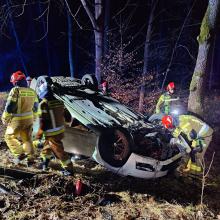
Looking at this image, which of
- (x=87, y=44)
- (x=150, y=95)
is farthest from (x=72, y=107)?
(x=87, y=44)

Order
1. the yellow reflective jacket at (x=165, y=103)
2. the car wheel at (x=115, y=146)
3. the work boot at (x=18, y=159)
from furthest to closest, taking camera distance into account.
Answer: the yellow reflective jacket at (x=165, y=103) → the work boot at (x=18, y=159) → the car wheel at (x=115, y=146)

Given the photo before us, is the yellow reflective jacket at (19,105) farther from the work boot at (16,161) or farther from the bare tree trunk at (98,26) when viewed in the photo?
the bare tree trunk at (98,26)

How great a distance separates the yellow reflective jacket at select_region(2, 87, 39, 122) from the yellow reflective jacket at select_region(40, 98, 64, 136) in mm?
630

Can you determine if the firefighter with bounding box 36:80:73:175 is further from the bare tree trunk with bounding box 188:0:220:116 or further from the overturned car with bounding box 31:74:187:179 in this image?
the bare tree trunk with bounding box 188:0:220:116

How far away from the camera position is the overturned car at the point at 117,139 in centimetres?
489

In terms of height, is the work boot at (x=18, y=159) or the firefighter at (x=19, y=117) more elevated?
the firefighter at (x=19, y=117)

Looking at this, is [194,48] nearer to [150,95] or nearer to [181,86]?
[181,86]

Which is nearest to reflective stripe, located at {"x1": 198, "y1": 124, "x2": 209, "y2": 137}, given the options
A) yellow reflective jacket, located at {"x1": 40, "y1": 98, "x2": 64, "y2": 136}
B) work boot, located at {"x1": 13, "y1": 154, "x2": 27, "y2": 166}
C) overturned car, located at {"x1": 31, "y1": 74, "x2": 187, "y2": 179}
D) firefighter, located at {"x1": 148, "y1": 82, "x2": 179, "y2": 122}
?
overturned car, located at {"x1": 31, "y1": 74, "x2": 187, "y2": 179}

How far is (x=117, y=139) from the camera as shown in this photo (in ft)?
16.4

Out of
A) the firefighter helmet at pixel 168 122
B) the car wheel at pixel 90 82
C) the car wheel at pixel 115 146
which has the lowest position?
the car wheel at pixel 115 146

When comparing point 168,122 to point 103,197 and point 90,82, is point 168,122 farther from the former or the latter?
point 90,82

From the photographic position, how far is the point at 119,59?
10.3 meters

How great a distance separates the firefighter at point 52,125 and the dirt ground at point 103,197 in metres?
0.36

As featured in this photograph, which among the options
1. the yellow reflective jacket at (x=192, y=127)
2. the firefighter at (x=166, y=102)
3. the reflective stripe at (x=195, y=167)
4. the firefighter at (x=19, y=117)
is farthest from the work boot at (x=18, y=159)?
the firefighter at (x=166, y=102)
